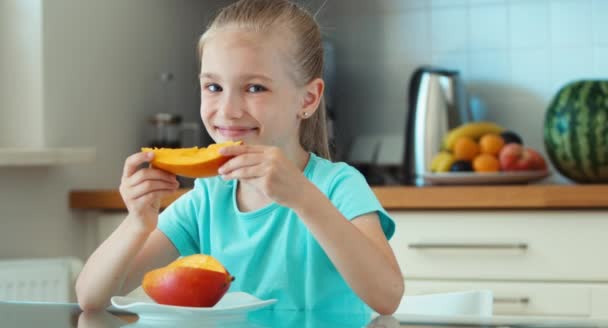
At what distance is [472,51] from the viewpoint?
286cm

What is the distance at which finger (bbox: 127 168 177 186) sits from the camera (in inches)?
42.9

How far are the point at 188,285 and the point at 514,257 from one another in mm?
1394

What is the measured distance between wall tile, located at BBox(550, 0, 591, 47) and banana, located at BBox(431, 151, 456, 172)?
21.4 inches

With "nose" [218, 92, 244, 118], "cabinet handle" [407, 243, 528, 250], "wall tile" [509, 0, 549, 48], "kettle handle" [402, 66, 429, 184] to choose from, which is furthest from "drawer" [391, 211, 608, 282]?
"nose" [218, 92, 244, 118]

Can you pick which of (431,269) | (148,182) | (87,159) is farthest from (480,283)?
(148,182)

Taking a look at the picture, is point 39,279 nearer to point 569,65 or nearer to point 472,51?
point 472,51

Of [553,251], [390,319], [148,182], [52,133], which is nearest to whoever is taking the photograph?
[390,319]

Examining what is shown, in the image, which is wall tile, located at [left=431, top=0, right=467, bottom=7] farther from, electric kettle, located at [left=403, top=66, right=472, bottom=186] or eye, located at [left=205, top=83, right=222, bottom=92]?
eye, located at [left=205, top=83, right=222, bottom=92]

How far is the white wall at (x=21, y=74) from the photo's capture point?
7.74 feet

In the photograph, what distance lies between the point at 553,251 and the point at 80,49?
1.27m

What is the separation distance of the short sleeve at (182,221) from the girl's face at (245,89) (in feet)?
0.59

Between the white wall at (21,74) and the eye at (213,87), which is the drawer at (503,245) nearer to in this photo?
the white wall at (21,74)

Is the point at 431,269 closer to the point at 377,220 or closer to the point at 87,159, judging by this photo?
the point at 87,159

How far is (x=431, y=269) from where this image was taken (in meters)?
2.27
